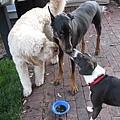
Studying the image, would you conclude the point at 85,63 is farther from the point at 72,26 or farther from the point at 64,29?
the point at 72,26

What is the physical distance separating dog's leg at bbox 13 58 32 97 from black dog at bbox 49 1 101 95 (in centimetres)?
52

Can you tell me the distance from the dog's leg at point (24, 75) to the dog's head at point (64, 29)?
2.53ft

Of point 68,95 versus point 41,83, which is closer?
point 68,95

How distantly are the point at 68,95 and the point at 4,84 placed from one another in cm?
124

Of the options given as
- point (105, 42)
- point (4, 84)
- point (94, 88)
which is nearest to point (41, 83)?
point (4, 84)

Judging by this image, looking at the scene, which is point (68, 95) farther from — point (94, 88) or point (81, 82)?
point (94, 88)

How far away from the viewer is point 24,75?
329cm

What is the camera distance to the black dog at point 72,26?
274cm

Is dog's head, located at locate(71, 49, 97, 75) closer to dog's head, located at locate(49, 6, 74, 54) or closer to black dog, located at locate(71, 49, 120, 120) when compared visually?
black dog, located at locate(71, 49, 120, 120)

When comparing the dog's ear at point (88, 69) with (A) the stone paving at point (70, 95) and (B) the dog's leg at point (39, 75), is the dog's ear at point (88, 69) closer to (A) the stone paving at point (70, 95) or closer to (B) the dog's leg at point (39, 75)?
(A) the stone paving at point (70, 95)

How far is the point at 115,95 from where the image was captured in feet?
8.14

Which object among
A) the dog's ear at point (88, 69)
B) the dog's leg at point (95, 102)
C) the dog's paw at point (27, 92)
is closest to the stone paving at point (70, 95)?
the dog's paw at point (27, 92)

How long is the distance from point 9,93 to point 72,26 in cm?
159

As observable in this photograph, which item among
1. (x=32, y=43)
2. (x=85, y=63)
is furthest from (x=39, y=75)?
(x=85, y=63)
